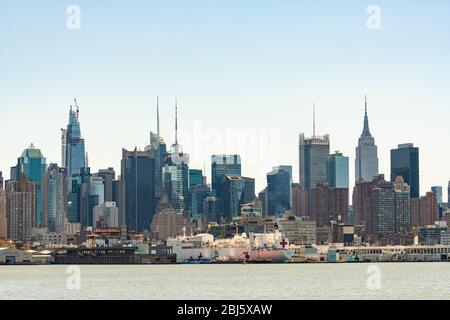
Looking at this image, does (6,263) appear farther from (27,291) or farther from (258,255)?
(27,291)

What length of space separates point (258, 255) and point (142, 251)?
898 inches

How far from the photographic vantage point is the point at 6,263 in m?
194

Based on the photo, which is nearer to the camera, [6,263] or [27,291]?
[27,291]

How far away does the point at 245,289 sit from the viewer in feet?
216

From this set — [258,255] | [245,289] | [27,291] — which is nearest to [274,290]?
[245,289]
